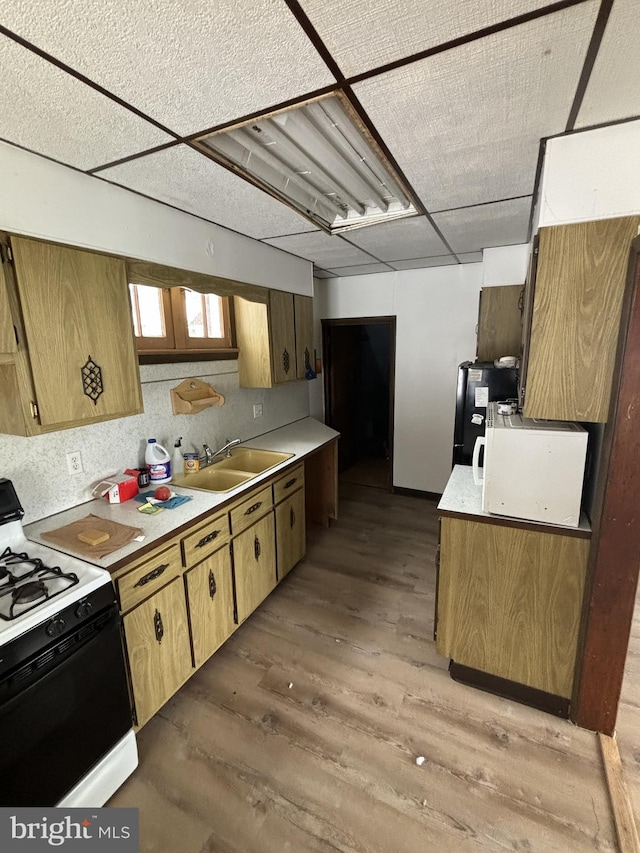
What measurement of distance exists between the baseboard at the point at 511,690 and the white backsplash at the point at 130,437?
6.66 feet

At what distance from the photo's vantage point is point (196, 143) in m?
1.36

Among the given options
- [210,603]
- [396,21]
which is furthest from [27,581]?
[396,21]

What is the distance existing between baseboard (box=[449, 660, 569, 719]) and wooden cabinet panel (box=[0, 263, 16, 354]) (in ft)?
7.92

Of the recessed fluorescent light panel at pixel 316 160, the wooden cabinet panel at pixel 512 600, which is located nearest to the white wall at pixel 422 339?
the recessed fluorescent light panel at pixel 316 160

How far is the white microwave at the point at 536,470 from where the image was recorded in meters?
1.54

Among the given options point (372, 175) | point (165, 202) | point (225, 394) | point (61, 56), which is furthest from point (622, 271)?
point (225, 394)

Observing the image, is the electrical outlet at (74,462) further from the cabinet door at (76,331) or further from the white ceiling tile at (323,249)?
the white ceiling tile at (323,249)

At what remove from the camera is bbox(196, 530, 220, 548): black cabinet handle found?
6.00 ft

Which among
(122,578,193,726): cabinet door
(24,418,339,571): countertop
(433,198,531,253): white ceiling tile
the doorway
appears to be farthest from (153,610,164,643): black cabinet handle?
the doorway

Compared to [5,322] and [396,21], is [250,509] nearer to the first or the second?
[5,322]

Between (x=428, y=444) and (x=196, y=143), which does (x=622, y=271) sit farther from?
(x=428, y=444)

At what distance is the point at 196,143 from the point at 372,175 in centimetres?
80

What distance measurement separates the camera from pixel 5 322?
1345 millimetres

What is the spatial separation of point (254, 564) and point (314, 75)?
87.1 inches
